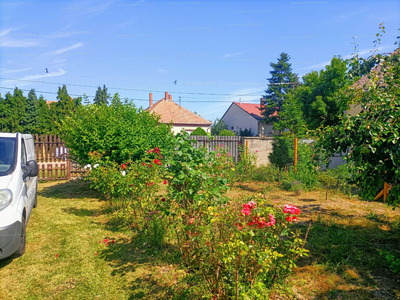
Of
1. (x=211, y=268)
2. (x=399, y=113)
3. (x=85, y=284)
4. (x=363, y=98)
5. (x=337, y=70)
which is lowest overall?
(x=85, y=284)

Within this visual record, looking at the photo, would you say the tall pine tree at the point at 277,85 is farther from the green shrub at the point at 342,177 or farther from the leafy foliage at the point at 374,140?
the leafy foliage at the point at 374,140

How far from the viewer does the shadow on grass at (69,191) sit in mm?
8938

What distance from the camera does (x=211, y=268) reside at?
2.81m

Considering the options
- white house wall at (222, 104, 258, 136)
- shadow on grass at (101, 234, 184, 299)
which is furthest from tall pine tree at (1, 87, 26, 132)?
shadow on grass at (101, 234, 184, 299)

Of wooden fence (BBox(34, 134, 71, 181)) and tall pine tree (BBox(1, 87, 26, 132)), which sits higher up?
tall pine tree (BBox(1, 87, 26, 132))

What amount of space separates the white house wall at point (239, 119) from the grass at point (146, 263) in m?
36.4

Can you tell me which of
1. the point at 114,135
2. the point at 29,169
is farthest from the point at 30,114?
the point at 29,169

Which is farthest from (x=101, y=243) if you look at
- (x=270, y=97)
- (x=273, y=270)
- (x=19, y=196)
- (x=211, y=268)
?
(x=270, y=97)

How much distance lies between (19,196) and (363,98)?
18.2ft

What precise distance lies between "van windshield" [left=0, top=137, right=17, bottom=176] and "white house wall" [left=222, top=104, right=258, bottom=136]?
38.6 metres

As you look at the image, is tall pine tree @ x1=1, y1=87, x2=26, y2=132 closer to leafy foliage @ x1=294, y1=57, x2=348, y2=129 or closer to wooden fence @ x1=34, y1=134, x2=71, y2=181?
wooden fence @ x1=34, y1=134, x2=71, y2=181

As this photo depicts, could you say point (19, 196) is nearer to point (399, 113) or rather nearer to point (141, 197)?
point (141, 197)

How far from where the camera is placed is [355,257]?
4.16 m

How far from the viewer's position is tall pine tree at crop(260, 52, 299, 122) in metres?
40.2
